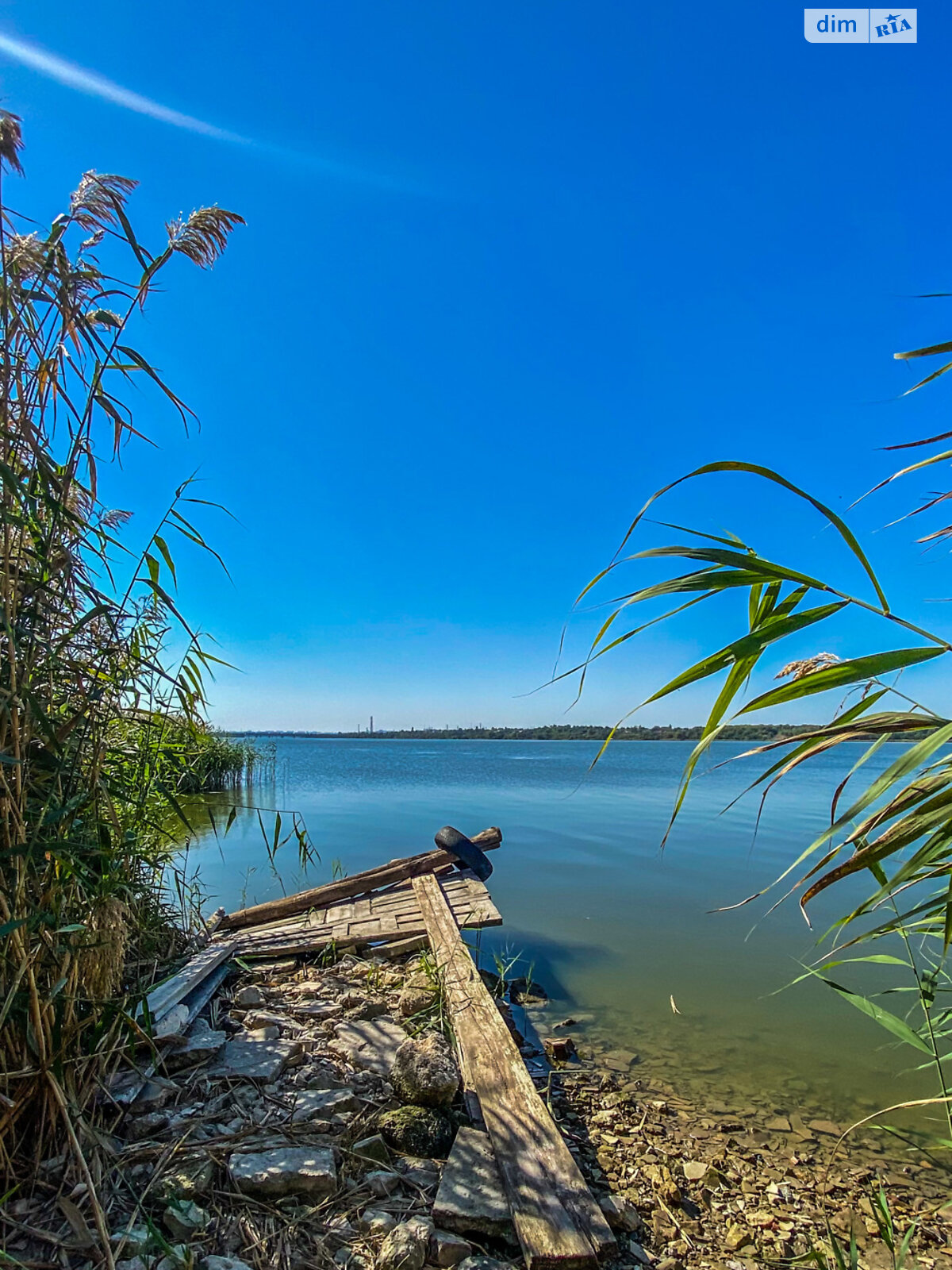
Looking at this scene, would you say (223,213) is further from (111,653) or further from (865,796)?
(865,796)

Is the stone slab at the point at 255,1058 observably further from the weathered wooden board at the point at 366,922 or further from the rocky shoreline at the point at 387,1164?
the weathered wooden board at the point at 366,922

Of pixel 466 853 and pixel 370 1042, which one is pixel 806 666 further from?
pixel 466 853

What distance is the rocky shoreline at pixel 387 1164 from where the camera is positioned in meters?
2.19

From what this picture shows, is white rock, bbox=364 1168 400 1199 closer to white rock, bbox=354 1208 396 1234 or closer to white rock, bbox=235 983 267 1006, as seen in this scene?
white rock, bbox=354 1208 396 1234

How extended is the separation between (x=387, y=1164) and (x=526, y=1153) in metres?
0.53

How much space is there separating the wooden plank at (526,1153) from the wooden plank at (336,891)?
2.71 meters

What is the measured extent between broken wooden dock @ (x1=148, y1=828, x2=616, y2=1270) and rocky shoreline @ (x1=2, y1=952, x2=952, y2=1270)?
127 millimetres

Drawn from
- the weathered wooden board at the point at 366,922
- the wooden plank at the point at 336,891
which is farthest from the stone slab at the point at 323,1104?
the wooden plank at the point at 336,891

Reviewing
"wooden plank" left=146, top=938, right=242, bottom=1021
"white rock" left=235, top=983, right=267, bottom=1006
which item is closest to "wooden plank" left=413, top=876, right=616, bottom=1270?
"white rock" left=235, top=983, right=267, bottom=1006

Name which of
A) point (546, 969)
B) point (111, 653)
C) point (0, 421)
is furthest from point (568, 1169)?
point (546, 969)

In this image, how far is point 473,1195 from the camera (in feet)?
8.11

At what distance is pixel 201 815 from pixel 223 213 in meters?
16.7

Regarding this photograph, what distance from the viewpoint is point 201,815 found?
17.2 meters

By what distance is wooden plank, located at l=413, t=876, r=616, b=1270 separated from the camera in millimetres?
2180
